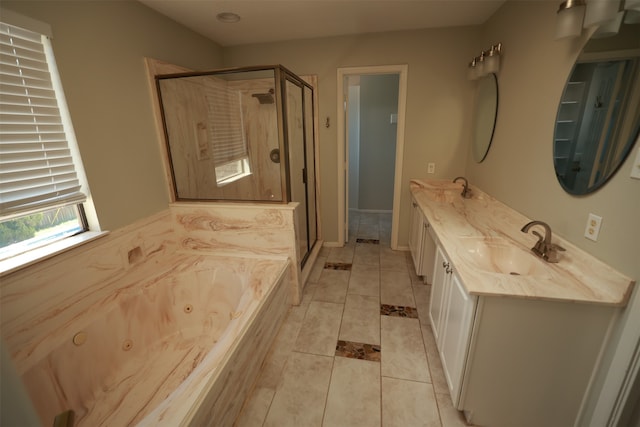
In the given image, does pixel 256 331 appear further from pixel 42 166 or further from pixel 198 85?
pixel 198 85

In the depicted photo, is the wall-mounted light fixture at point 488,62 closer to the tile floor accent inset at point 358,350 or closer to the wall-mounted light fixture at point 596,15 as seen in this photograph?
the wall-mounted light fixture at point 596,15

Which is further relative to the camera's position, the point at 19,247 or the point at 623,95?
A: the point at 19,247

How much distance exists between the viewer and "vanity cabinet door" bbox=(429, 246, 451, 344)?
5.41ft

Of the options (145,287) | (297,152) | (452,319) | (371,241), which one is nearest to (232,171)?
(297,152)

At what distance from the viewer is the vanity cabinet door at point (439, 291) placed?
64.9 inches

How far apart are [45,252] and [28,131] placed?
0.61 meters

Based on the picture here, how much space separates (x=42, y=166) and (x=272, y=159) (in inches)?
59.0

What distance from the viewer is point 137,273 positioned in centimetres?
196

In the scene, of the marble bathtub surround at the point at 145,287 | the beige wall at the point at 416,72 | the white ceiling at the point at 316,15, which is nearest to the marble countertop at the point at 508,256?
the beige wall at the point at 416,72

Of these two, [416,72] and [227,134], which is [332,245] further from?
[416,72]

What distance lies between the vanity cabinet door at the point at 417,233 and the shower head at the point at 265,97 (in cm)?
169

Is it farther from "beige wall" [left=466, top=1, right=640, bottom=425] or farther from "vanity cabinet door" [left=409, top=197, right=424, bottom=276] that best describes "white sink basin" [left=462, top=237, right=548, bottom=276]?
"vanity cabinet door" [left=409, top=197, right=424, bottom=276]

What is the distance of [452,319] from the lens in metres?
1.48

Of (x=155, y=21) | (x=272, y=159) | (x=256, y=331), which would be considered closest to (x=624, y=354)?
(x=256, y=331)
